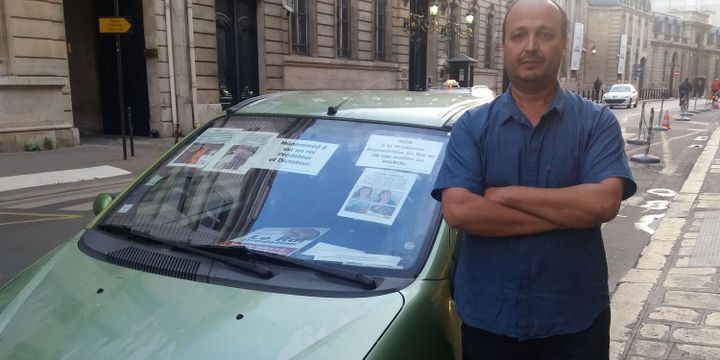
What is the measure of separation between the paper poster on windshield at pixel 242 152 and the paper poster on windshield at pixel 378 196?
527 millimetres

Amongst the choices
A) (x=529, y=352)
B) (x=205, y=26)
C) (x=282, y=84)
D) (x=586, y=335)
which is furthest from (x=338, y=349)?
(x=282, y=84)

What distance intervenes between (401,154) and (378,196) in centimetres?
22

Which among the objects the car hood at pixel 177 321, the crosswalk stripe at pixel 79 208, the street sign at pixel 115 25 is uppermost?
the street sign at pixel 115 25

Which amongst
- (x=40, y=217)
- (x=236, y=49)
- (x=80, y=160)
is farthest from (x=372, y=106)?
(x=236, y=49)

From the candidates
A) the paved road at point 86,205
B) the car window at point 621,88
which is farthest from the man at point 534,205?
the car window at point 621,88

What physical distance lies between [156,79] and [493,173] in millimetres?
16009

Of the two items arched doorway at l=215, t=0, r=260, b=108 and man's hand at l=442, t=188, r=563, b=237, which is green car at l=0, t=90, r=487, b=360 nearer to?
man's hand at l=442, t=188, r=563, b=237

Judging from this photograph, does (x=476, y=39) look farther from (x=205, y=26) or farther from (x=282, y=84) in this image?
(x=205, y=26)

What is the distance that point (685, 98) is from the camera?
30375mm

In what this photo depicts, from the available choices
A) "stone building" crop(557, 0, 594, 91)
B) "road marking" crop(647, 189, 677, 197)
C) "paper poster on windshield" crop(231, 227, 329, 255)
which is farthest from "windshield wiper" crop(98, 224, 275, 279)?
"stone building" crop(557, 0, 594, 91)

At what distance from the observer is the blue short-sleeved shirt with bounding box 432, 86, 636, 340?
181cm

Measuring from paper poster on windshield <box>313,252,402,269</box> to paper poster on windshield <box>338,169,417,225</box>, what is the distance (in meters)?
0.17

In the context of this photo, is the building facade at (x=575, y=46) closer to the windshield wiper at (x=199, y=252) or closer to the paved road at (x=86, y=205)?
the paved road at (x=86, y=205)

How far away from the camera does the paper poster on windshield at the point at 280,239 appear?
7.36 ft
